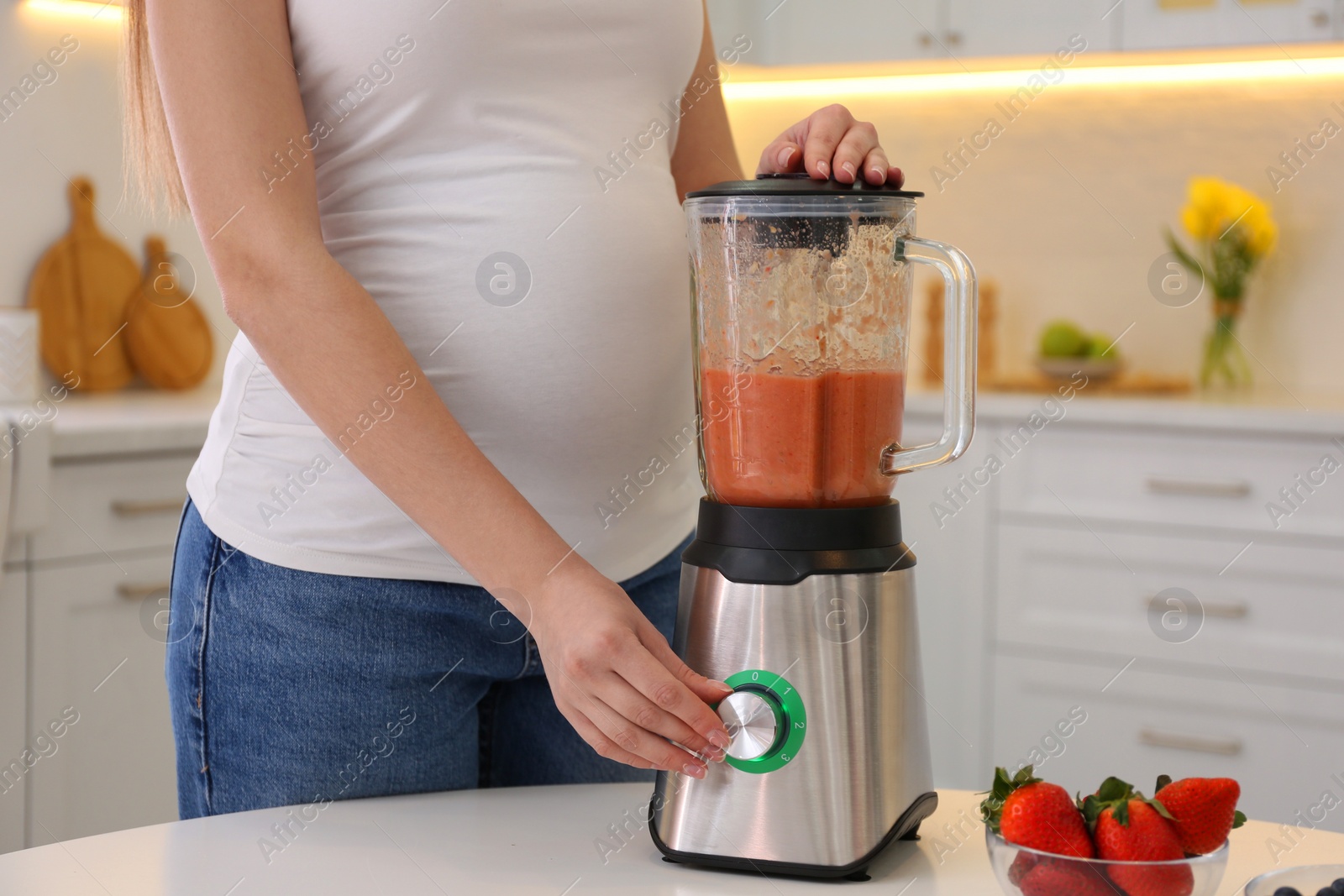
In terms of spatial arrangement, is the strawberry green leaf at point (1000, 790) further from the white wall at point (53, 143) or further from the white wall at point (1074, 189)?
the white wall at point (1074, 189)

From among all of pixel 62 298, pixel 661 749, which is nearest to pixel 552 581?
pixel 661 749

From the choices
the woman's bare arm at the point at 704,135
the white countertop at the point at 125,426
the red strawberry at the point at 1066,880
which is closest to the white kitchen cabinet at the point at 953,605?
the white countertop at the point at 125,426

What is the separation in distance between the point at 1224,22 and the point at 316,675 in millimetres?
2034

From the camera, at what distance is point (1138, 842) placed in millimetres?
528

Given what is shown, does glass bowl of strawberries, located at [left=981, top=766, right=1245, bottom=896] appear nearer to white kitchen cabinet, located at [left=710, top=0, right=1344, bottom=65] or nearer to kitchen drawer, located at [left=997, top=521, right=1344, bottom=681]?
kitchen drawer, located at [left=997, top=521, right=1344, bottom=681]

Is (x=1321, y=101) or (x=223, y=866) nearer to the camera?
(x=223, y=866)

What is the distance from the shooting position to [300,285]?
625mm

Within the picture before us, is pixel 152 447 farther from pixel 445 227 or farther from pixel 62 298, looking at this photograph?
pixel 445 227

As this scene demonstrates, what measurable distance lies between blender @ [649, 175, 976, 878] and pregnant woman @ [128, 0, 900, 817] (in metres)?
0.05

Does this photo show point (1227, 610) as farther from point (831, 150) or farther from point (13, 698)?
point (13, 698)

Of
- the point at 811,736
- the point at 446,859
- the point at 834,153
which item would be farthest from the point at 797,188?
the point at 446,859

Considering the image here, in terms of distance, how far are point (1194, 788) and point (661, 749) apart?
24cm

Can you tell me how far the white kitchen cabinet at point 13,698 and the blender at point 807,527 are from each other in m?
1.27

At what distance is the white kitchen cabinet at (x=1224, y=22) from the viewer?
2.08 meters
